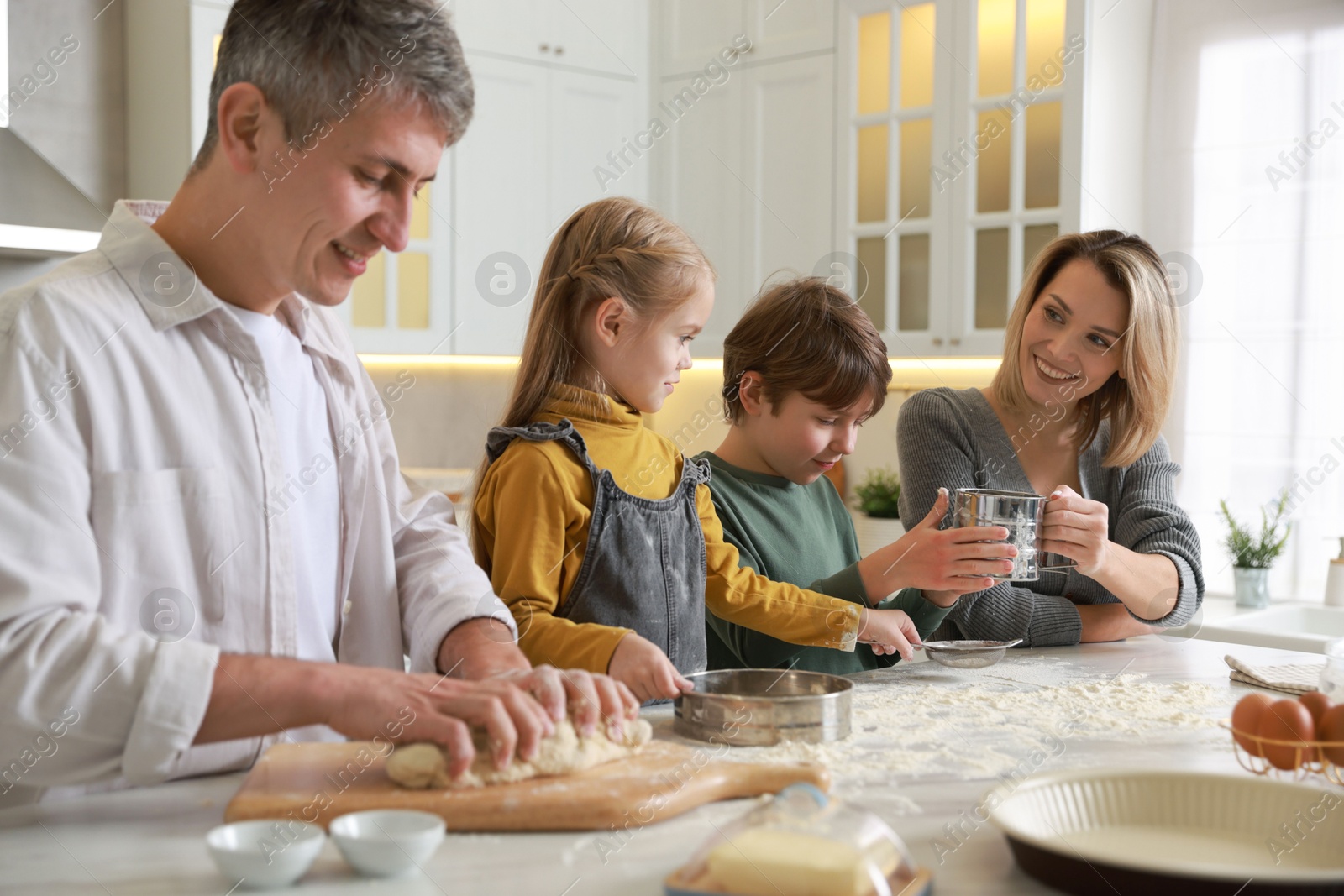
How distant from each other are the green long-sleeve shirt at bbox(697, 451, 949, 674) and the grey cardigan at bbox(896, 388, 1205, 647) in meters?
0.16

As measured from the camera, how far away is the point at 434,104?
114 centimetres

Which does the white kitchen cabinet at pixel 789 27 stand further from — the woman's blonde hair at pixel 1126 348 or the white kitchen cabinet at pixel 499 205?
the woman's blonde hair at pixel 1126 348

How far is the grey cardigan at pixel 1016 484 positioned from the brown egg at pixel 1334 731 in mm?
810

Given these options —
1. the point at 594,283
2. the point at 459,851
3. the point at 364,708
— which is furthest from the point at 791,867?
the point at 594,283

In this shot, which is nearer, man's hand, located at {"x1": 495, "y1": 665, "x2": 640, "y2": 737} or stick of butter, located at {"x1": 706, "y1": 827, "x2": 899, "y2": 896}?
stick of butter, located at {"x1": 706, "y1": 827, "x2": 899, "y2": 896}

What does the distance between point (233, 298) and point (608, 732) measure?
602 millimetres

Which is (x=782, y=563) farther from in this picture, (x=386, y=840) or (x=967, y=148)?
(x=967, y=148)

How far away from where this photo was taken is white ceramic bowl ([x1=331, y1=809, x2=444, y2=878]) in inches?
30.8

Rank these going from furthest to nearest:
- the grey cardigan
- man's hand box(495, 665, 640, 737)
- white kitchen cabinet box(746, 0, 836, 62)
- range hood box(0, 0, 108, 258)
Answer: white kitchen cabinet box(746, 0, 836, 62), range hood box(0, 0, 108, 258), the grey cardigan, man's hand box(495, 665, 640, 737)

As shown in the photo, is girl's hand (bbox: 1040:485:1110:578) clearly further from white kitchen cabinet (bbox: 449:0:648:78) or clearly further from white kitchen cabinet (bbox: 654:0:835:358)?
white kitchen cabinet (bbox: 449:0:648:78)

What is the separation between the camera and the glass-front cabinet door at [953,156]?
3229mm

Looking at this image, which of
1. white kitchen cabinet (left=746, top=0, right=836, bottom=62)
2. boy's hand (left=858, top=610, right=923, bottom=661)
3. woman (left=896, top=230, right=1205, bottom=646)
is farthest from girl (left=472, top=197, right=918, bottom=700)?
white kitchen cabinet (left=746, top=0, right=836, bottom=62)

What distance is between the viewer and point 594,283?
1.56 m

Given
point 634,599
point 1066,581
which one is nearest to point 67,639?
point 634,599
